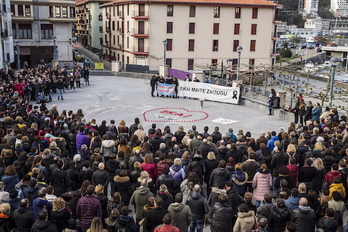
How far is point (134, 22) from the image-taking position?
187 feet

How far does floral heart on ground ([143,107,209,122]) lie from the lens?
22406 mm

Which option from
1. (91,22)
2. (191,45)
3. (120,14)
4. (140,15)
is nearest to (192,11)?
(191,45)

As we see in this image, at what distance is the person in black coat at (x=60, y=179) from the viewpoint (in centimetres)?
944

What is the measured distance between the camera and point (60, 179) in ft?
31.1

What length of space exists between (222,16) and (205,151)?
4823 cm

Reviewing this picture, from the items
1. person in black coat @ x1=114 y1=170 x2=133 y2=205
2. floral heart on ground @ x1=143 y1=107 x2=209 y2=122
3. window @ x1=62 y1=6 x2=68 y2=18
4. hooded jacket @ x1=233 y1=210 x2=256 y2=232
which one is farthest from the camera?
window @ x1=62 y1=6 x2=68 y2=18

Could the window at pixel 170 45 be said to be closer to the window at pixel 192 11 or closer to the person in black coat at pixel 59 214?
the window at pixel 192 11

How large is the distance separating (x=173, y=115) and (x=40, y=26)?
124 ft

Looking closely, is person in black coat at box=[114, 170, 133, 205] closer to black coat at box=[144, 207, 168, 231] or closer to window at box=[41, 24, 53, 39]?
black coat at box=[144, 207, 168, 231]

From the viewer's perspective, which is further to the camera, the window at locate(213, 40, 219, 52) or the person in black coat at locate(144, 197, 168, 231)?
the window at locate(213, 40, 219, 52)

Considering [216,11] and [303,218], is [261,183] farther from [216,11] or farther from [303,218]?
[216,11]

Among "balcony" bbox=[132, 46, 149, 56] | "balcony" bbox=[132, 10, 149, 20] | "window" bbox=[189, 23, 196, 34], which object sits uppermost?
"balcony" bbox=[132, 10, 149, 20]

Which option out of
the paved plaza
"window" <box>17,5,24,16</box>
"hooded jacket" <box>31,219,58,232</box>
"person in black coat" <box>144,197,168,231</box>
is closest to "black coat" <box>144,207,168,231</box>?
"person in black coat" <box>144,197,168,231</box>

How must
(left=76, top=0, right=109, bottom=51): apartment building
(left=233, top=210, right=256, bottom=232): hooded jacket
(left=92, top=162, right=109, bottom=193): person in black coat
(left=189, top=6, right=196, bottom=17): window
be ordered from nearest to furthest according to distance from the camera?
(left=233, top=210, right=256, bottom=232): hooded jacket
(left=92, top=162, right=109, bottom=193): person in black coat
(left=189, top=6, right=196, bottom=17): window
(left=76, top=0, right=109, bottom=51): apartment building
